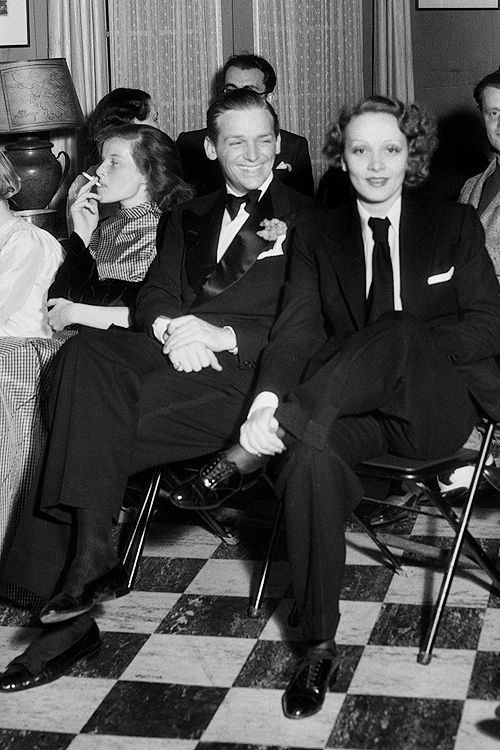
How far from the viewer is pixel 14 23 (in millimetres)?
6035

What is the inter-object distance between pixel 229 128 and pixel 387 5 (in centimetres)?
324

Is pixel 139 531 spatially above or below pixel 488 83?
below

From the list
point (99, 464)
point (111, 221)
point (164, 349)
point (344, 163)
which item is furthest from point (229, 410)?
point (111, 221)

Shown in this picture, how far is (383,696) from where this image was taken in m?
2.60

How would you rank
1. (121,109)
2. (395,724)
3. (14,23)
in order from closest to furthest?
(395,724) → (121,109) → (14,23)

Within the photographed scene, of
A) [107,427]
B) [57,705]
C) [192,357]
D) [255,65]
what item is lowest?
[57,705]

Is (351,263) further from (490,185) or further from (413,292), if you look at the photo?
(490,185)

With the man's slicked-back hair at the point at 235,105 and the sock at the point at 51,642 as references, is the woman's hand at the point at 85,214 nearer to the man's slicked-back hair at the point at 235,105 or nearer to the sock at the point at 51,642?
the man's slicked-back hair at the point at 235,105

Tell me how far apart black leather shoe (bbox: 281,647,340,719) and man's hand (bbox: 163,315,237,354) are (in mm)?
982

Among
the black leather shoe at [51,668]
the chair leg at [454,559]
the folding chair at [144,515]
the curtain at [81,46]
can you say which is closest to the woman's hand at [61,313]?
the folding chair at [144,515]

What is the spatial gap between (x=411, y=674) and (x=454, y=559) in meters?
0.32

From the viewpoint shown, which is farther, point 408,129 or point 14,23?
point 14,23

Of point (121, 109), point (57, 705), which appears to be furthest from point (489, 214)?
point (57, 705)

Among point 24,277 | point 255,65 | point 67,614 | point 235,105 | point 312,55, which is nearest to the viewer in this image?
point 67,614
